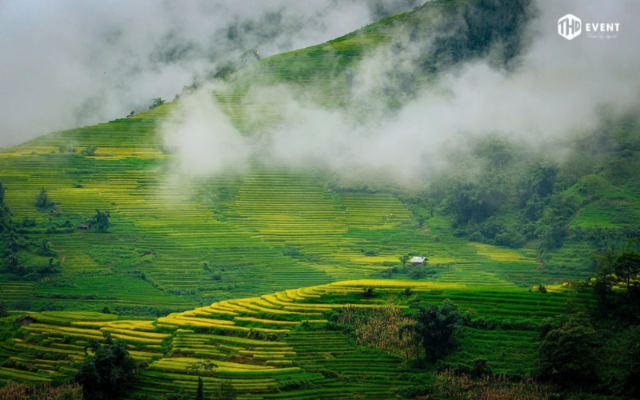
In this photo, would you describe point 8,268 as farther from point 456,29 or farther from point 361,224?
point 456,29

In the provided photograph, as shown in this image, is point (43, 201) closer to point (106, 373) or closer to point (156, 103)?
point (156, 103)

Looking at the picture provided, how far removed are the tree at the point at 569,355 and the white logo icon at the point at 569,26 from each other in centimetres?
6009

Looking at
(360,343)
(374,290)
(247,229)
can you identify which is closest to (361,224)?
(247,229)

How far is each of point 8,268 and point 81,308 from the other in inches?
473

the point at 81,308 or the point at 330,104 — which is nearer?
the point at 81,308

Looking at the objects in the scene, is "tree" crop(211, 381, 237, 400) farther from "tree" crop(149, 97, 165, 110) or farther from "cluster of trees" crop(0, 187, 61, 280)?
"tree" crop(149, 97, 165, 110)

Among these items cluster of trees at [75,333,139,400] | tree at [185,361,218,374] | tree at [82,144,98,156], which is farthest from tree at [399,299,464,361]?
tree at [82,144,98,156]

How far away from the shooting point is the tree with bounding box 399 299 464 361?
144ft

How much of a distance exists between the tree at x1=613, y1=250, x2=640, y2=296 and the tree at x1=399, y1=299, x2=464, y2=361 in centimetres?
1071

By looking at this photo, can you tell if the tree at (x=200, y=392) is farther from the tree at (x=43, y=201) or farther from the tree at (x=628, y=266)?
the tree at (x=43, y=201)

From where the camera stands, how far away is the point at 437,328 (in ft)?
144

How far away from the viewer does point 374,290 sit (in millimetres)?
52781

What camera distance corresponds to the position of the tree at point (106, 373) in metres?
41.2

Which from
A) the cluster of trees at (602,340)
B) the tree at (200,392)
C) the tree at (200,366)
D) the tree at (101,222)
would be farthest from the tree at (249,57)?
the tree at (200,392)
